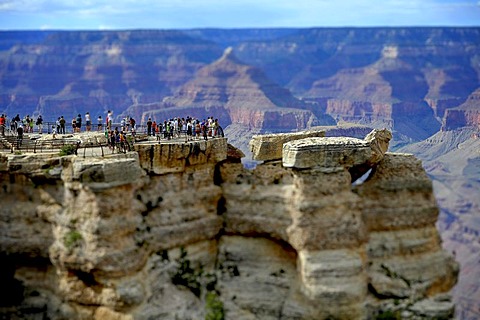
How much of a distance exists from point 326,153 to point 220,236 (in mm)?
6321

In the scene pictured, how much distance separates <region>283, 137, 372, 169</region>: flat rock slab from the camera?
120 ft

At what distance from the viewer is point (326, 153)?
36969 mm

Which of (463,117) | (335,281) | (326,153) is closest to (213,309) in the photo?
(335,281)

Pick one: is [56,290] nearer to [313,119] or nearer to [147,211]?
[147,211]

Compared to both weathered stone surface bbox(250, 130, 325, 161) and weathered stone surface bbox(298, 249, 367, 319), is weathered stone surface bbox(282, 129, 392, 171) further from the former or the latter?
weathered stone surface bbox(298, 249, 367, 319)

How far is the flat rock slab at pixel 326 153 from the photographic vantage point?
36.6m

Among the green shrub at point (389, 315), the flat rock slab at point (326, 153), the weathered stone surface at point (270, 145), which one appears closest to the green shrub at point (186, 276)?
the flat rock slab at point (326, 153)

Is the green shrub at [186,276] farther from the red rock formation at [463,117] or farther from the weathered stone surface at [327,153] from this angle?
the red rock formation at [463,117]

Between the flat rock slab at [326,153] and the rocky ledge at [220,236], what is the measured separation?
0.23ft

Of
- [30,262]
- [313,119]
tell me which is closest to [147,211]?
[30,262]

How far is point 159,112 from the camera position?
16725 centimetres

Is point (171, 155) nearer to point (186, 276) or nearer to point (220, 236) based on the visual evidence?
point (220, 236)

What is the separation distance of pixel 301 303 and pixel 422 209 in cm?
770

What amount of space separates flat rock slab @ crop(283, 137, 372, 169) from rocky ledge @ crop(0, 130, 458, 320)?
69mm
